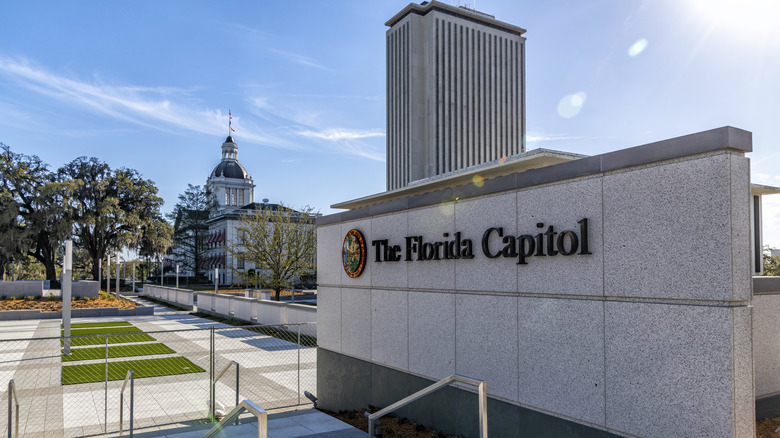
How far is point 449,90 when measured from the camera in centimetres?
10119

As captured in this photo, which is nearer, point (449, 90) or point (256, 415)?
point (256, 415)

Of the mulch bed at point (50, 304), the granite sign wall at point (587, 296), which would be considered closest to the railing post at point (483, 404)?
the granite sign wall at point (587, 296)

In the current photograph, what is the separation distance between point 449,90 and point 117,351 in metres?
89.4

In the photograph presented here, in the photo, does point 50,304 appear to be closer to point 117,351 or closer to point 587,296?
point 117,351

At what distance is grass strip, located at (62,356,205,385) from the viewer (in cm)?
1452

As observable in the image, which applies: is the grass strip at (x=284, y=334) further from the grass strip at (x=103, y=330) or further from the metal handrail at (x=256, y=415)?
the metal handrail at (x=256, y=415)

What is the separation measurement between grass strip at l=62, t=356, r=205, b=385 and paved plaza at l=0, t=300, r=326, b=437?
0.38 meters

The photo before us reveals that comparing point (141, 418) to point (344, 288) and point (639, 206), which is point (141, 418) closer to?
point (344, 288)

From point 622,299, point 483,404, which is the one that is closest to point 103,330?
point 483,404

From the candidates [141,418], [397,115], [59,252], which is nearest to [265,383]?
[141,418]

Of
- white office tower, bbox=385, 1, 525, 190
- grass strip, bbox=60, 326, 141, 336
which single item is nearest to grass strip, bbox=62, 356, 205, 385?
grass strip, bbox=60, 326, 141, 336

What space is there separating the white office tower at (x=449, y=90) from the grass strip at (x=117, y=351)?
80150 mm

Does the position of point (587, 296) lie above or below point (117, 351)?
above

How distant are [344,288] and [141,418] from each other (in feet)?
15.3
